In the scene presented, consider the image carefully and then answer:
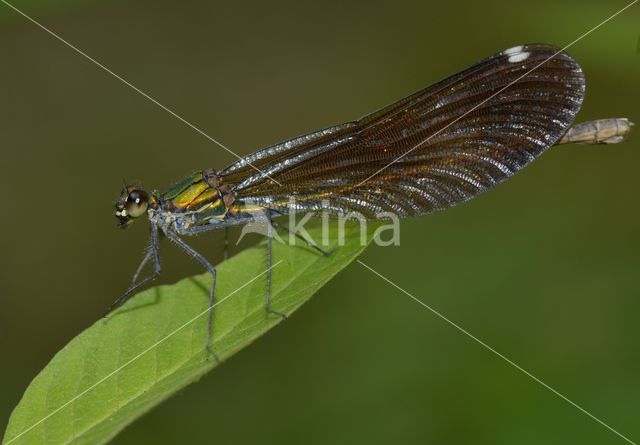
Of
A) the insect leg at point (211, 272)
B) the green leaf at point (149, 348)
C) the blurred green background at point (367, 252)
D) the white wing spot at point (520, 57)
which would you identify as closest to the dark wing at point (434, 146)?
the white wing spot at point (520, 57)

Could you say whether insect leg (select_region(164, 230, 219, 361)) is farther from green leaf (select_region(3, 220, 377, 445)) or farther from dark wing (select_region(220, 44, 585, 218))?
dark wing (select_region(220, 44, 585, 218))

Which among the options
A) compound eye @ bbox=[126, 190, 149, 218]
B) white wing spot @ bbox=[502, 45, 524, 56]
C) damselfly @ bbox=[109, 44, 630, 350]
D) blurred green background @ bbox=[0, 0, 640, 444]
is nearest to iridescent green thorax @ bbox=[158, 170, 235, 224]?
damselfly @ bbox=[109, 44, 630, 350]

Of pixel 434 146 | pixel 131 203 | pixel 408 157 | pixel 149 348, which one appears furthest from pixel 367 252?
pixel 149 348

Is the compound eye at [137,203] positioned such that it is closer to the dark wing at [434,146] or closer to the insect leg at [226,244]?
the dark wing at [434,146]

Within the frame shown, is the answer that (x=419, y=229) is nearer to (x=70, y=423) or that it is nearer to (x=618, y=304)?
(x=618, y=304)

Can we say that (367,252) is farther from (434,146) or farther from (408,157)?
(434,146)

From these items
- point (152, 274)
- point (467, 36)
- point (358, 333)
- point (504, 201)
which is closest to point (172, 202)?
point (152, 274)

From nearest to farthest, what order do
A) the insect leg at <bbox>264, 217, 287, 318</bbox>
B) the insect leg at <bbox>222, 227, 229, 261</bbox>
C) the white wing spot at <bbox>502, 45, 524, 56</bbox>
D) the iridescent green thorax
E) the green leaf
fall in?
the green leaf
the insect leg at <bbox>264, 217, 287, 318</bbox>
the white wing spot at <bbox>502, 45, 524, 56</bbox>
the iridescent green thorax
the insect leg at <bbox>222, 227, 229, 261</bbox>

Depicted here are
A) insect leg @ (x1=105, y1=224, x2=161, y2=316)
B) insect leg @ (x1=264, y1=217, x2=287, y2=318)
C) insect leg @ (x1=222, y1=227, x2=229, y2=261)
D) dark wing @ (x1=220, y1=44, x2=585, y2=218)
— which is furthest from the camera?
insect leg @ (x1=222, y1=227, x2=229, y2=261)
